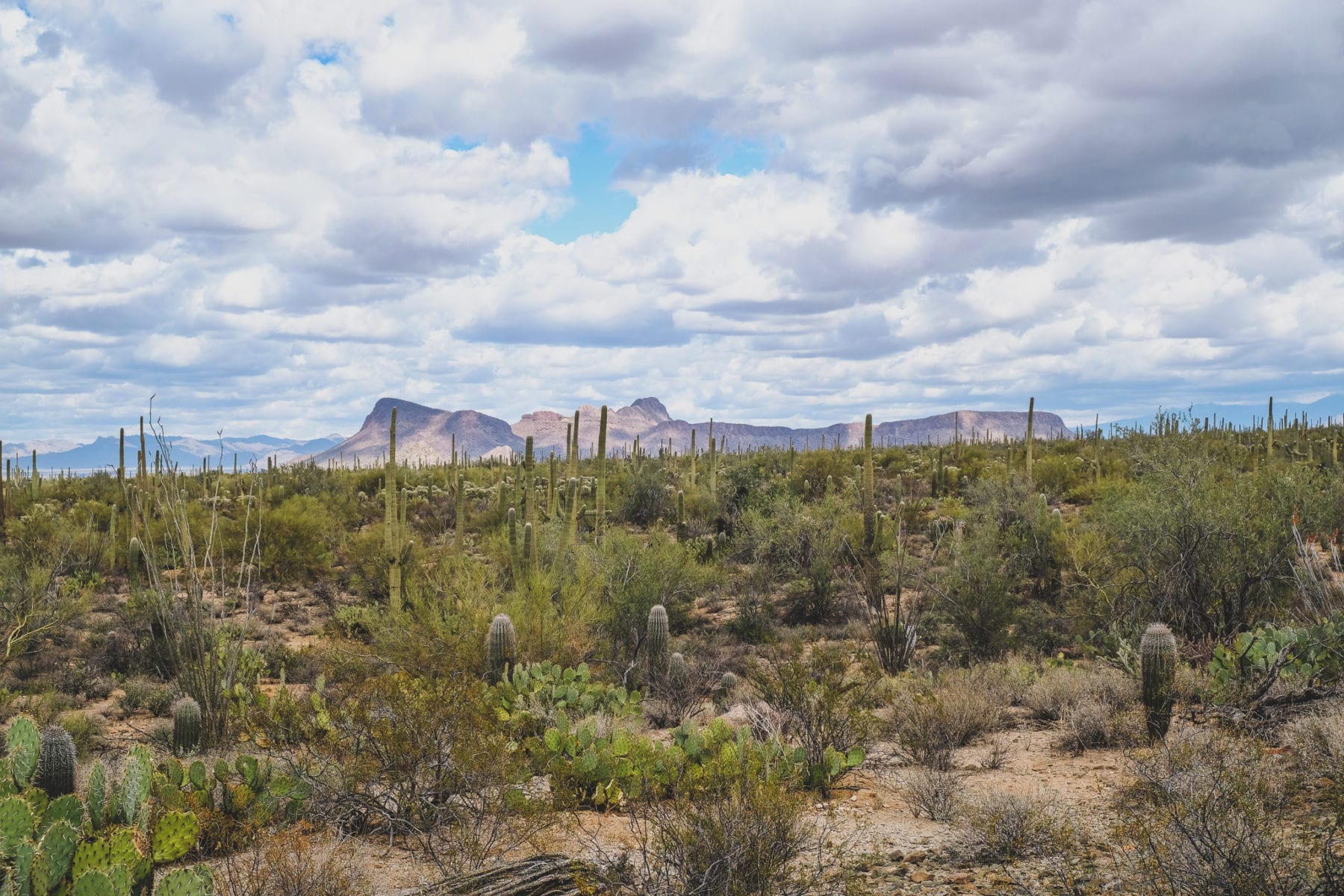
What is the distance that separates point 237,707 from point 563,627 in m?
4.25

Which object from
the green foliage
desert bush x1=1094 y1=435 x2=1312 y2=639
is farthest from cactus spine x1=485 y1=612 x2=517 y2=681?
desert bush x1=1094 y1=435 x2=1312 y2=639

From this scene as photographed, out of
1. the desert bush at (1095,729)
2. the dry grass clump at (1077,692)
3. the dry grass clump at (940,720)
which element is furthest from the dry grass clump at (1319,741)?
the dry grass clump at (940,720)

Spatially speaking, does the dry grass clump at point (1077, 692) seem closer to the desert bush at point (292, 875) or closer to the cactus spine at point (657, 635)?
the cactus spine at point (657, 635)

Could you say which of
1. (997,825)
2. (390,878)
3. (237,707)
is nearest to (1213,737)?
(997,825)

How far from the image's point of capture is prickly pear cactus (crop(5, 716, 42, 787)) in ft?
19.0

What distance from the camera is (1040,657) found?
14000 mm

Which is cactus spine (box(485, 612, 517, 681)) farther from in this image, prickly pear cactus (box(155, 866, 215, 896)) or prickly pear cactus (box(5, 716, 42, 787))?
prickly pear cactus (box(155, 866, 215, 896))

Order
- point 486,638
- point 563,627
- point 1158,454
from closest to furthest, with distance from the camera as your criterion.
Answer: point 486,638, point 563,627, point 1158,454

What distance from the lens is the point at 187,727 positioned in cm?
973

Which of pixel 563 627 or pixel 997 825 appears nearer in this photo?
pixel 997 825

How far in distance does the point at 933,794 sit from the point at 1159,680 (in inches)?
116

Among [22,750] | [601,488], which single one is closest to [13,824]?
[22,750]

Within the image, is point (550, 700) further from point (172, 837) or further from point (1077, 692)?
point (1077, 692)

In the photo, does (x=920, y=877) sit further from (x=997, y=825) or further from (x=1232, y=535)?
(x=1232, y=535)
